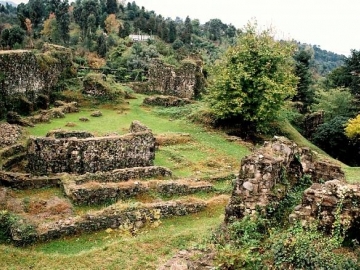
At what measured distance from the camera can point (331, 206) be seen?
9.90m

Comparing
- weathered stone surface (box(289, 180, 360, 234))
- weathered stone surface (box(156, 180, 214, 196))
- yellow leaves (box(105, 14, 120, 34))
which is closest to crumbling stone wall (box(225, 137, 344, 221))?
weathered stone surface (box(289, 180, 360, 234))

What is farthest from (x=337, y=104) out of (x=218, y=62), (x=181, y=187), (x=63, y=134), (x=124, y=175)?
(x=124, y=175)

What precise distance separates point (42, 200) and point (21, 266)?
16.0ft

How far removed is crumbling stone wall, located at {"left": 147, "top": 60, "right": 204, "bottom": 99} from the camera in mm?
45031

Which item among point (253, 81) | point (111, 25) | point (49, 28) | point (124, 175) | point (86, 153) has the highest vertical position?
point (111, 25)

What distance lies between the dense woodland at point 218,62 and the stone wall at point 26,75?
1415 cm

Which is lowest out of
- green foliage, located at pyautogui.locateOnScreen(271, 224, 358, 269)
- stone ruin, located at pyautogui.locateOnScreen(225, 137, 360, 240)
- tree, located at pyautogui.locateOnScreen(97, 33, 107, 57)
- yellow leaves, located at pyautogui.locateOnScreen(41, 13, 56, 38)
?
green foliage, located at pyautogui.locateOnScreen(271, 224, 358, 269)

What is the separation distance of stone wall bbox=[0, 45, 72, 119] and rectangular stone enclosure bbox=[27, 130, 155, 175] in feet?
41.2

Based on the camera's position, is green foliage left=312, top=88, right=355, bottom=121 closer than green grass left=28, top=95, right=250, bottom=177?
No

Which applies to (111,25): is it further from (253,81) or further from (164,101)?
(253,81)

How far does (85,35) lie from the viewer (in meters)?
86.1

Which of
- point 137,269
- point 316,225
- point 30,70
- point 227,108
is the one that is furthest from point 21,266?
point 30,70

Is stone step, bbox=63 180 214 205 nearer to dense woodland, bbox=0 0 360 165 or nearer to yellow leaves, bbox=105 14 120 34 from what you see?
dense woodland, bbox=0 0 360 165

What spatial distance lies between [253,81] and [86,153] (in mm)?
14665
